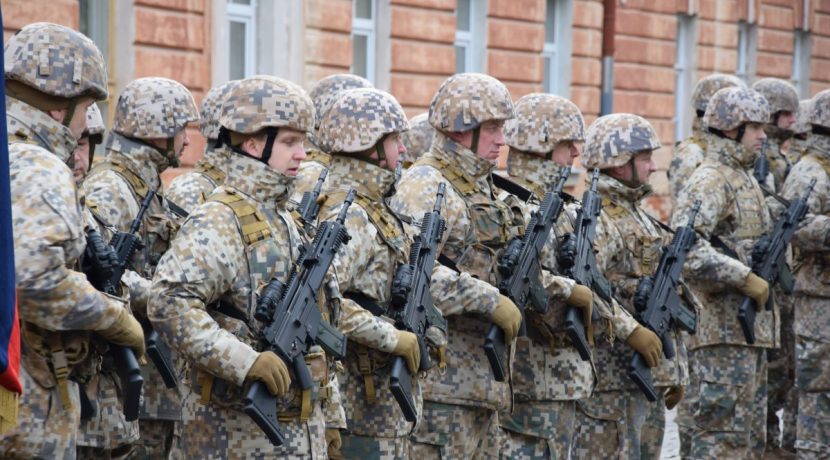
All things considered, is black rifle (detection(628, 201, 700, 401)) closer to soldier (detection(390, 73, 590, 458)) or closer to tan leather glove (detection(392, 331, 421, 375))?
soldier (detection(390, 73, 590, 458))

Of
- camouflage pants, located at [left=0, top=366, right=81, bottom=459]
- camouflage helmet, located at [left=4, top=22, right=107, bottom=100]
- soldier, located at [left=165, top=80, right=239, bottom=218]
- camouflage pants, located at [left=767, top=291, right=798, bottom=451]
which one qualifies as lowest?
camouflage pants, located at [left=767, top=291, right=798, bottom=451]

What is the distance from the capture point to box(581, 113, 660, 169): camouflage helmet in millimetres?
7391

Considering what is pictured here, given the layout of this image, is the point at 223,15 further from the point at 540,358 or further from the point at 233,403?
the point at 233,403

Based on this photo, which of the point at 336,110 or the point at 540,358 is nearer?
the point at 336,110

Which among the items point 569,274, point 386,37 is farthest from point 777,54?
point 569,274

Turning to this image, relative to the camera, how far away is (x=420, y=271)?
5.62 m

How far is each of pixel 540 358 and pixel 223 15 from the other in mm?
7968

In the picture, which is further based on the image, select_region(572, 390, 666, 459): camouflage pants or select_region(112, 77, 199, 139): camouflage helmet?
select_region(572, 390, 666, 459): camouflage pants

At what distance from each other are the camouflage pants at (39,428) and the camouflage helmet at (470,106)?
2.59m

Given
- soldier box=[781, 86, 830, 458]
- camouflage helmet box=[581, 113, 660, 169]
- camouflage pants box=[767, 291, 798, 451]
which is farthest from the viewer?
camouflage pants box=[767, 291, 798, 451]

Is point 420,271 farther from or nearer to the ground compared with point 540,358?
farther from the ground

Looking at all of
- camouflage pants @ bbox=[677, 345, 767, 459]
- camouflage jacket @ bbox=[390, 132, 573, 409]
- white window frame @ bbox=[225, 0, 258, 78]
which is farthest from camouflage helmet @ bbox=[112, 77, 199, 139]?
white window frame @ bbox=[225, 0, 258, 78]

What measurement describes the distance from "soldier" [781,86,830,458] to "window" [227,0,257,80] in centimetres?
663

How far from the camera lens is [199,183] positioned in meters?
6.95
